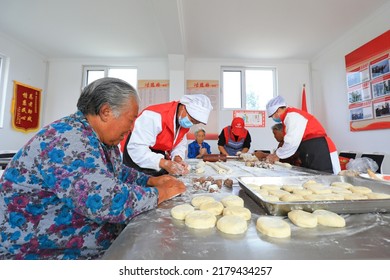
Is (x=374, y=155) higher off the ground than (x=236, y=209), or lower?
higher

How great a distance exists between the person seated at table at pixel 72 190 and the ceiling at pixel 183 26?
8.96ft

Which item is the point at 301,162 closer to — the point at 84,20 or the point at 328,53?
the point at 328,53

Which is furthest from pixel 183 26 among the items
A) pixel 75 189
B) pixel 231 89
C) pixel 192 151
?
pixel 75 189

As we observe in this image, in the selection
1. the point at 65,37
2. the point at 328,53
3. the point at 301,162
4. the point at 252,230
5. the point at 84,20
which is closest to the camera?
the point at 252,230

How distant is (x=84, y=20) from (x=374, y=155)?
5370mm

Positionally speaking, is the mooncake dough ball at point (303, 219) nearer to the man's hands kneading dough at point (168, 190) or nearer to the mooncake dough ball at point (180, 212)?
the mooncake dough ball at point (180, 212)

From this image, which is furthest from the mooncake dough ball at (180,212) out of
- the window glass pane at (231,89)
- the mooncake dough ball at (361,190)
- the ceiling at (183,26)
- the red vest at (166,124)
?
the window glass pane at (231,89)

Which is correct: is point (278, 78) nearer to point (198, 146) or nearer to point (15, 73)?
point (198, 146)

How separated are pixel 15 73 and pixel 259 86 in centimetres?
562

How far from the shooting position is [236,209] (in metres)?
0.79

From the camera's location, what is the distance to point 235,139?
167 inches

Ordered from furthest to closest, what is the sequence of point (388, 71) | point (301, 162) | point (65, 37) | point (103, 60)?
point (103, 60), point (65, 37), point (388, 71), point (301, 162)

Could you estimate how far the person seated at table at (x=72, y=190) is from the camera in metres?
0.66
